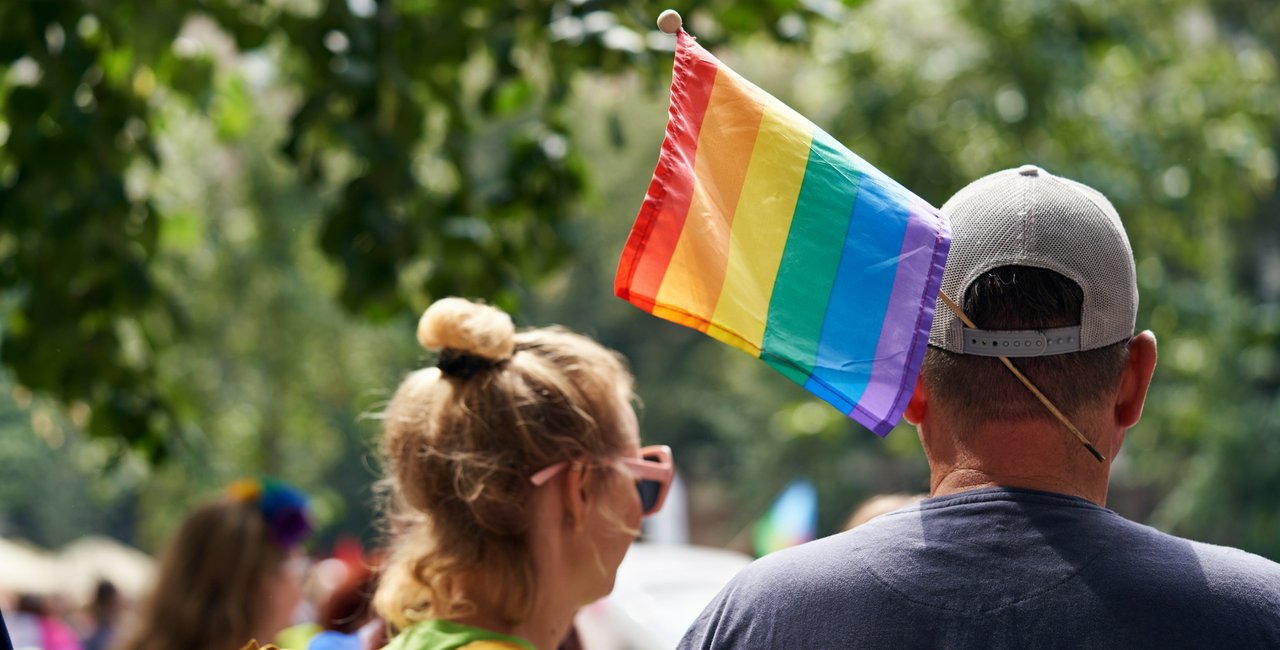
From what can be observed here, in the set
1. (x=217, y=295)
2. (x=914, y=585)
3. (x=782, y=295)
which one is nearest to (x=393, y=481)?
(x=782, y=295)

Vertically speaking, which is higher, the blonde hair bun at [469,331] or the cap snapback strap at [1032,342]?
the cap snapback strap at [1032,342]

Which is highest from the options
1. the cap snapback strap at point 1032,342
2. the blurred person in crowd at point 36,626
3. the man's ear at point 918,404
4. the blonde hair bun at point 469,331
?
the cap snapback strap at point 1032,342

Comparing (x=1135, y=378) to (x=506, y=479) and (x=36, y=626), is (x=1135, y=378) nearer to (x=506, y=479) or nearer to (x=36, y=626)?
(x=506, y=479)

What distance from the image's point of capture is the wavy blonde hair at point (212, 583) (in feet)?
12.1

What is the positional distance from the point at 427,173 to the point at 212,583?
3.62 meters

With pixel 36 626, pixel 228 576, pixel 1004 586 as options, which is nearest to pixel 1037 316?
pixel 1004 586

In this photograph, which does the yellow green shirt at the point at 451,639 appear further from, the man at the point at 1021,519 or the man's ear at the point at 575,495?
the man at the point at 1021,519

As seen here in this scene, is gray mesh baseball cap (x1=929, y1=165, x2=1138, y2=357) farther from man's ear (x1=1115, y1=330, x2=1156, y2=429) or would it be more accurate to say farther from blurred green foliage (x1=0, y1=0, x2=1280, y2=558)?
blurred green foliage (x1=0, y1=0, x2=1280, y2=558)

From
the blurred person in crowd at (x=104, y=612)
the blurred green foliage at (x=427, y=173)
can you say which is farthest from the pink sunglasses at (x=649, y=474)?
the blurred person in crowd at (x=104, y=612)

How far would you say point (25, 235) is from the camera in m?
4.52

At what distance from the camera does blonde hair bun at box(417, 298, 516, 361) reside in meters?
2.40

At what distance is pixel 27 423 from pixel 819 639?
9060mm

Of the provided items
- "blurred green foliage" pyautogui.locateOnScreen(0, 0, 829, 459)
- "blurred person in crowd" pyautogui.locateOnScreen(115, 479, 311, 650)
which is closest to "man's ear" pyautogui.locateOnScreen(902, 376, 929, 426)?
"blurred person in crowd" pyautogui.locateOnScreen(115, 479, 311, 650)

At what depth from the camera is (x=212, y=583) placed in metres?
3.74
